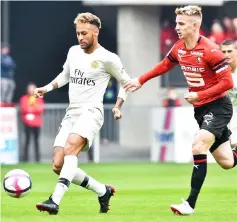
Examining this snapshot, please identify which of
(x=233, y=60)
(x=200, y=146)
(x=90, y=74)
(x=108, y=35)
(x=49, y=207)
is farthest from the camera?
(x=108, y=35)

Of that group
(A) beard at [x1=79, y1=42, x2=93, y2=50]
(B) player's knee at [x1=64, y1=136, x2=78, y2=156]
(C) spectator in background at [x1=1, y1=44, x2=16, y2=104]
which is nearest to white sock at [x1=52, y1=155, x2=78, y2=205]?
(B) player's knee at [x1=64, y1=136, x2=78, y2=156]

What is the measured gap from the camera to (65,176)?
11992 mm

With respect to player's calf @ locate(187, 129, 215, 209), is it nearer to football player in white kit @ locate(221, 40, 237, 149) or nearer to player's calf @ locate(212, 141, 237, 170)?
player's calf @ locate(212, 141, 237, 170)

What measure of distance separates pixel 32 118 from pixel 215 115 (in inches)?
588

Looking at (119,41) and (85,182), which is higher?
(119,41)

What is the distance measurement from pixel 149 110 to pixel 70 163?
15620 mm

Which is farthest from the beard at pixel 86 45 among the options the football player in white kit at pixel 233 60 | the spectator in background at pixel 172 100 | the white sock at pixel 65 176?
the spectator in background at pixel 172 100

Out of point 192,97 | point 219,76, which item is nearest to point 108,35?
point 219,76

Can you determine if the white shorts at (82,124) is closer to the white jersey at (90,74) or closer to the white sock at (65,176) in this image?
the white jersey at (90,74)

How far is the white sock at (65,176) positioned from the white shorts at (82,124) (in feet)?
1.12

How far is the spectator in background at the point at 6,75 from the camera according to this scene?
28578 millimetres

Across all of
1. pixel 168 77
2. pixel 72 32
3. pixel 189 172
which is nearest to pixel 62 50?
pixel 72 32

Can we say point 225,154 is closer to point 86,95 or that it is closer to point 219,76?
point 219,76

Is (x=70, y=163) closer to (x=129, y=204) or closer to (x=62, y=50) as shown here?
(x=129, y=204)
